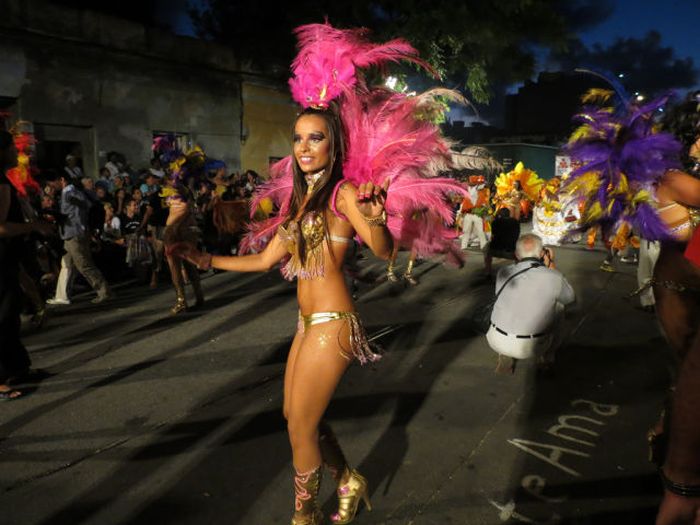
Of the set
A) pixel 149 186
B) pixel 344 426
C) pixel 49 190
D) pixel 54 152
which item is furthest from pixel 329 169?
pixel 54 152

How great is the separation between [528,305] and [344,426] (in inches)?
76.6

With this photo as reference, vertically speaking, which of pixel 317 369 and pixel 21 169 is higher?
pixel 21 169

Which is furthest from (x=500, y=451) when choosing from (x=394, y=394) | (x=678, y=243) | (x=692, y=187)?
(x=692, y=187)

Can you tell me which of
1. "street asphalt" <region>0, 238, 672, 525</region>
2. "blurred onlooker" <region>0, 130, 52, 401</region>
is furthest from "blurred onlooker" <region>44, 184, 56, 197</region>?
"blurred onlooker" <region>0, 130, 52, 401</region>

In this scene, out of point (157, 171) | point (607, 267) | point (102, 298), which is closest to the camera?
point (102, 298)

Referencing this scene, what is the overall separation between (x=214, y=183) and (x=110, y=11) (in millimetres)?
9140

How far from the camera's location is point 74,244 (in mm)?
6828

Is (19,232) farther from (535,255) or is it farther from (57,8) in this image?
(57,8)

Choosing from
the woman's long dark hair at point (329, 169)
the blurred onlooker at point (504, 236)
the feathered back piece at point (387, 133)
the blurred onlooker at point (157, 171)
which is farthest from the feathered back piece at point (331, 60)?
the blurred onlooker at point (157, 171)

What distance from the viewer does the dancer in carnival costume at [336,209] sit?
2303 mm

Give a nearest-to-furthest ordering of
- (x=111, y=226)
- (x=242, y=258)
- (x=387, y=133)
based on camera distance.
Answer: (x=387, y=133) < (x=242, y=258) < (x=111, y=226)

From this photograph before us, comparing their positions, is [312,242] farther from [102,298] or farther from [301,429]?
[102,298]

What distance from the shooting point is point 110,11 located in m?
15.5

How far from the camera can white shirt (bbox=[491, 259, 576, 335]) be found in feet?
14.1
